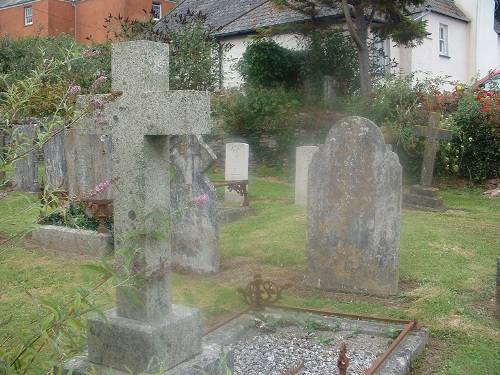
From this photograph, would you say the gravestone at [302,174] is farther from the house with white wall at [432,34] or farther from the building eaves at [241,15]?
the house with white wall at [432,34]

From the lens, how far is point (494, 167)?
642 inches

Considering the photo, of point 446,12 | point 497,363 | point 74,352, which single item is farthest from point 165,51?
point 446,12

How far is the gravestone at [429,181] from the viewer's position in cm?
1333

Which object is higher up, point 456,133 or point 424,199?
point 456,133

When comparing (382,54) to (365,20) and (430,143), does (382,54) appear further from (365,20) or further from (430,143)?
(430,143)

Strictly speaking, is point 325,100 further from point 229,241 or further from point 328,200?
point 328,200

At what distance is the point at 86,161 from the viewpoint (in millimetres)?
10211

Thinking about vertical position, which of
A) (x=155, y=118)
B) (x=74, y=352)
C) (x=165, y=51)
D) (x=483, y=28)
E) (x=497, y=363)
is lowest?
(x=497, y=363)

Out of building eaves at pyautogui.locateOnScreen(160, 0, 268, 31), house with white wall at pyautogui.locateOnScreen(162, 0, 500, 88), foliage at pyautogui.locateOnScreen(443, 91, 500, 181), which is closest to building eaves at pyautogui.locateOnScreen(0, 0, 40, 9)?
building eaves at pyautogui.locateOnScreen(160, 0, 268, 31)

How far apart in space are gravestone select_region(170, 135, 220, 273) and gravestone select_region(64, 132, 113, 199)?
2198mm

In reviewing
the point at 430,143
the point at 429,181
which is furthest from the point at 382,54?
the point at 429,181

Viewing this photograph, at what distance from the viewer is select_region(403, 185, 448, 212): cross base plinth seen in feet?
43.5

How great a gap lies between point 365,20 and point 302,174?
8.41m

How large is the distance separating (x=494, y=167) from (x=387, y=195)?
10.8 meters
